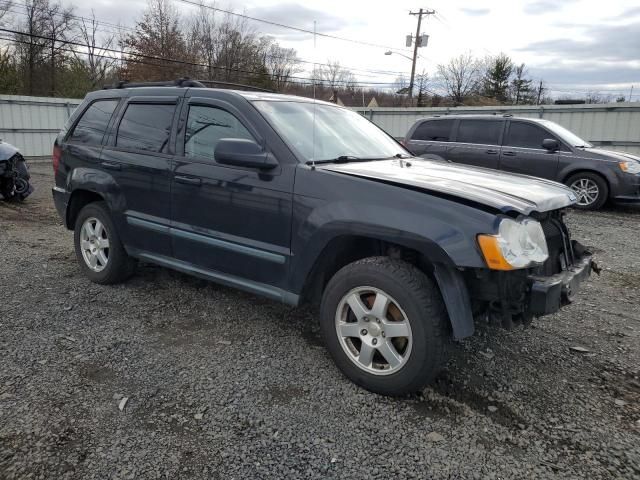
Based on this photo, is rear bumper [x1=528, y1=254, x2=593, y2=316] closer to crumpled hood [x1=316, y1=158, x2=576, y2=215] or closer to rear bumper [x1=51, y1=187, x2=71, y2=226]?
crumpled hood [x1=316, y1=158, x2=576, y2=215]

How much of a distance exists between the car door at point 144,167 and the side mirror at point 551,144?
25.2 feet

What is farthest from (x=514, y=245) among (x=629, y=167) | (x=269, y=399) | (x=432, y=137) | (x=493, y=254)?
(x=432, y=137)

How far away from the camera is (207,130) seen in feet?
12.5

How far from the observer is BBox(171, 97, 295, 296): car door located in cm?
334

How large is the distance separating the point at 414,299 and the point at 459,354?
41.1 inches

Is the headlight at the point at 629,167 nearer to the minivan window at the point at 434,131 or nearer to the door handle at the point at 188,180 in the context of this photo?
the minivan window at the point at 434,131

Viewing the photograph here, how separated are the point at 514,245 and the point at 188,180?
2378mm

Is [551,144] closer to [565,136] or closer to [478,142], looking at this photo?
[565,136]

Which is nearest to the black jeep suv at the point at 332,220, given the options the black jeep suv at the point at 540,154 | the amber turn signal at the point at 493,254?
the amber turn signal at the point at 493,254

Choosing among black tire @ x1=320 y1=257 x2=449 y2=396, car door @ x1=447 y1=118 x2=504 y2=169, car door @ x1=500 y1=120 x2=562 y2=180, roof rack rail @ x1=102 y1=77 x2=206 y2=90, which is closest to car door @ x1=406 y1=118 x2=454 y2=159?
car door @ x1=447 y1=118 x2=504 y2=169

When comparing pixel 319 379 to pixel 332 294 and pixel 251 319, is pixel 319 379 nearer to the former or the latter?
pixel 332 294

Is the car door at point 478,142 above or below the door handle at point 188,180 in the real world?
above

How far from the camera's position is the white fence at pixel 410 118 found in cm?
1423

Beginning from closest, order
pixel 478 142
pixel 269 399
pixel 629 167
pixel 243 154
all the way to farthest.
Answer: pixel 269 399, pixel 243 154, pixel 629 167, pixel 478 142
